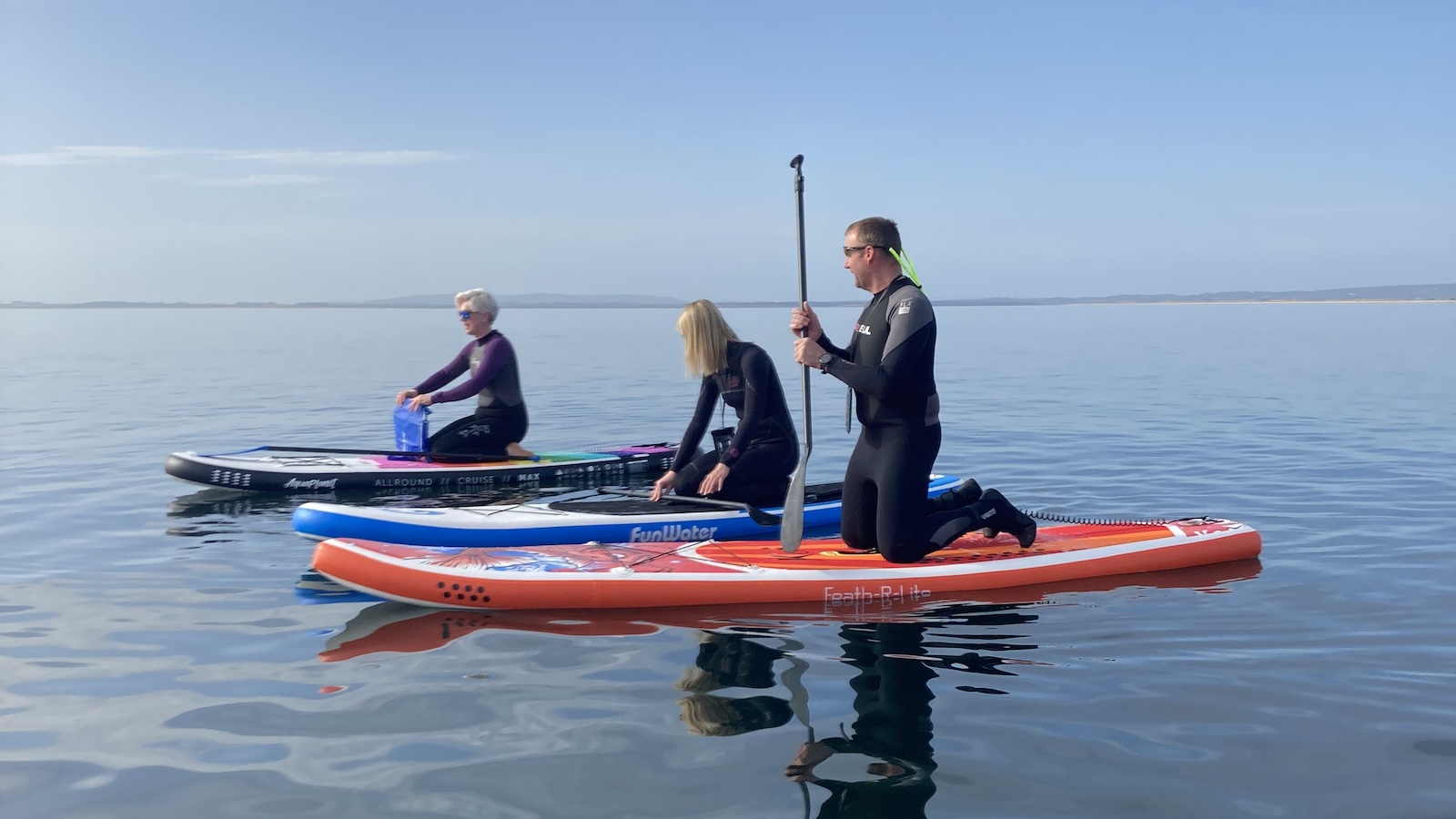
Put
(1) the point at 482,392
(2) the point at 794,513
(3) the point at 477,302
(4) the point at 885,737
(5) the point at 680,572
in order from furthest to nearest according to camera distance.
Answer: (1) the point at 482,392
(3) the point at 477,302
(2) the point at 794,513
(5) the point at 680,572
(4) the point at 885,737

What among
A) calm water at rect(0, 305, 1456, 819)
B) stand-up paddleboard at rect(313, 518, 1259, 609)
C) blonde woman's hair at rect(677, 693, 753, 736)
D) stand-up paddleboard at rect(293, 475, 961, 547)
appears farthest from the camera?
stand-up paddleboard at rect(293, 475, 961, 547)

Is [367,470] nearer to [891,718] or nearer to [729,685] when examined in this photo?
[729,685]

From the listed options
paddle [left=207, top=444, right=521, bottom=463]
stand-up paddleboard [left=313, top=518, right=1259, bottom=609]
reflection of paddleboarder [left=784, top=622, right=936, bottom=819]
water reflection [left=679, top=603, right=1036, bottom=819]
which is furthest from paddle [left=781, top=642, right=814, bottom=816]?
paddle [left=207, top=444, right=521, bottom=463]

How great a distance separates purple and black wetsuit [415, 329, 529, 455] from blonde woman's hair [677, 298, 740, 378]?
3.85 meters

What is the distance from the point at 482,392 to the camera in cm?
1180

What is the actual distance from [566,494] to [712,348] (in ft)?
11.3

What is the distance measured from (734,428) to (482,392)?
4.15 metres

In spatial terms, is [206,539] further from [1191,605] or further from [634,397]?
[634,397]

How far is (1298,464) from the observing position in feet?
42.7

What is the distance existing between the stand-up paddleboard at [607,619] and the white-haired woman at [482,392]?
15.3 ft

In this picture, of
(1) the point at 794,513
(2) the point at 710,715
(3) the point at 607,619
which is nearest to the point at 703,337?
(1) the point at 794,513

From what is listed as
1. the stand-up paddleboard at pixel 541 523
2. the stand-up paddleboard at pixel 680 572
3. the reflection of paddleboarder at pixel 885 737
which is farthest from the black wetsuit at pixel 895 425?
the stand-up paddleboard at pixel 541 523

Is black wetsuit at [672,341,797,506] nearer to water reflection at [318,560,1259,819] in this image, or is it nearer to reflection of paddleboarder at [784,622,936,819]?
water reflection at [318,560,1259,819]

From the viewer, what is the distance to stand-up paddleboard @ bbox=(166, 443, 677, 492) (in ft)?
37.3
